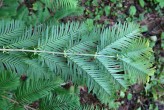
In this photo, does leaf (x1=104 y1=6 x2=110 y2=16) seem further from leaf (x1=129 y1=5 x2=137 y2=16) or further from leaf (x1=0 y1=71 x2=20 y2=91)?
leaf (x1=0 y1=71 x2=20 y2=91)

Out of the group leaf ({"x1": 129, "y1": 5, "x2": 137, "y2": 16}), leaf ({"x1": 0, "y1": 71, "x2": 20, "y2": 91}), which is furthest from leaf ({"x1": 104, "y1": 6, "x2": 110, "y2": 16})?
leaf ({"x1": 0, "y1": 71, "x2": 20, "y2": 91})

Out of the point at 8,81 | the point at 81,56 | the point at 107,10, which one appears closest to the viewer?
the point at 8,81

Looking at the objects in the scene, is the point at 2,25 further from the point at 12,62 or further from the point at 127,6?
the point at 127,6

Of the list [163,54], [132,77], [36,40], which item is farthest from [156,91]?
[36,40]

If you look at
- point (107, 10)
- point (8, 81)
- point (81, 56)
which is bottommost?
point (8, 81)

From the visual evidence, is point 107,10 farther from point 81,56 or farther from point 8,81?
point 8,81

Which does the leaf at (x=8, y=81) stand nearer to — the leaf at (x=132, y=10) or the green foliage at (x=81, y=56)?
the green foliage at (x=81, y=56)

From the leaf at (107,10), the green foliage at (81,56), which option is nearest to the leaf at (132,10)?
the leaf at (107,10)

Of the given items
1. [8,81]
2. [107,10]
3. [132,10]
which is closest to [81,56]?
[8,81]
